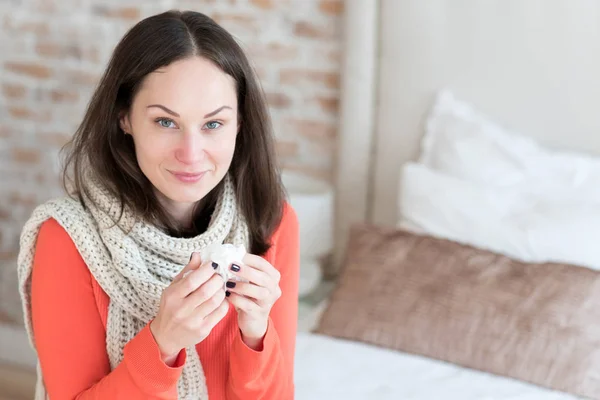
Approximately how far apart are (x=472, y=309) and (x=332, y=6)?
1001mm

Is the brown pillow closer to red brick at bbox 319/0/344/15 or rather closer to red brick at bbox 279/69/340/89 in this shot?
red brick at bbox 279/69/340/89

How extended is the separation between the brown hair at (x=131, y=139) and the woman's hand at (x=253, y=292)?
23 cm

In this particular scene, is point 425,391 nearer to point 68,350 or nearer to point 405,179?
point 405,179

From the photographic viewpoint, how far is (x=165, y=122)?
1243 mm

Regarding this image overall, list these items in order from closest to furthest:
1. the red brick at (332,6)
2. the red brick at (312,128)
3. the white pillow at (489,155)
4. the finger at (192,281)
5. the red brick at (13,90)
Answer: the finger at (192,281), the white pillow at (489,155), the red brick at (332,6), the red brick at (312,128), the red brick at (13,90)

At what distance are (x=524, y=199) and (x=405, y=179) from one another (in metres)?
0.30

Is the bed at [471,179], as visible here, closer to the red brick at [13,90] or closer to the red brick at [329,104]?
the red brick at [329,104]

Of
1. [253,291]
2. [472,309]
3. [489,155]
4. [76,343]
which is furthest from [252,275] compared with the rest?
[489,155]

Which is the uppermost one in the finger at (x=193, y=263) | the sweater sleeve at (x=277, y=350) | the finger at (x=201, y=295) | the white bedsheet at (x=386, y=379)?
the finger at (x=193, y=263)

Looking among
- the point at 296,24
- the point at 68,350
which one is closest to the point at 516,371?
the point at 68,350

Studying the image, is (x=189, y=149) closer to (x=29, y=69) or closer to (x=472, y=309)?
(x=472, y=309)

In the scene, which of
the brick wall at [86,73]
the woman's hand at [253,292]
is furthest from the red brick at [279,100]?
the woman's hand at [253,292]

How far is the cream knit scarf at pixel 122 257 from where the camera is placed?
1.28 metres

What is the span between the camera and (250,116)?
136 centimetres
